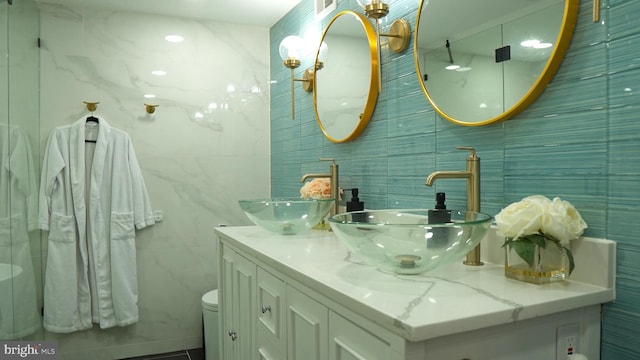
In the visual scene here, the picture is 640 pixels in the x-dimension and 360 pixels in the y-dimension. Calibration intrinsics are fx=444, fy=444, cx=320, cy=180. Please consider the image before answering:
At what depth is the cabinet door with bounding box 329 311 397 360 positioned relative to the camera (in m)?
0.81

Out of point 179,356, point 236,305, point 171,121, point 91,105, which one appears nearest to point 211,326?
point 179,356

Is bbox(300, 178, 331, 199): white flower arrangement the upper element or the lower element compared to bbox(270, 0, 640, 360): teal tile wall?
lower

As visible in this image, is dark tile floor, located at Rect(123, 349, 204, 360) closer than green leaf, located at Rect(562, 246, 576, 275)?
No

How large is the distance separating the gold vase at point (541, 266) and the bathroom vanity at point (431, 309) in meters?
0.02

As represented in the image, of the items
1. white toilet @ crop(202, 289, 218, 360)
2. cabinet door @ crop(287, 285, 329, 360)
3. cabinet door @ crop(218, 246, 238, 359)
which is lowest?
white toilet @ crop(202, 289, 218, 360)

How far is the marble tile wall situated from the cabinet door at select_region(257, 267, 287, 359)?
5.49 feet

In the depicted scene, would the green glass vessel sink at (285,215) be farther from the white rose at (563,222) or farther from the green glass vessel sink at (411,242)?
the white rose at (563,222)

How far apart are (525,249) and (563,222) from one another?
0.10m

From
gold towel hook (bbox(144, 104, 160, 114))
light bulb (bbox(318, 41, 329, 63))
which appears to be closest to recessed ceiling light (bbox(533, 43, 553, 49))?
light bulb (bbox(318, 41, 329, 63))

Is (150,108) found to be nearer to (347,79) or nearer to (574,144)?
(347,79)

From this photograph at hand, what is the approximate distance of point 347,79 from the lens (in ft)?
6.68

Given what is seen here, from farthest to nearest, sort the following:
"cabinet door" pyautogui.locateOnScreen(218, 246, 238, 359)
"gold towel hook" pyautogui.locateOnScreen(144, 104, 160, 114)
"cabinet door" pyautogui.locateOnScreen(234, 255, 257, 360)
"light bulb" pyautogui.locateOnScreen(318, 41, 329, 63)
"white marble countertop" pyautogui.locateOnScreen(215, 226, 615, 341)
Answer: "gold towel hook" pyautogui.locateOnScreen(144, 104, 160, 114) → "light bulb" pyautogui.locateOnScreen(318, 41, 329, 63) → "cabinet door" pyautogui.locateOnScreen(218, 246, 238, 359) → "cabinet door" pyautogui.locateOnScreen(234, 255, 257, 360) → "white marble countertop" pyautogui.locateOnScreen(215, 226, 615, 341)

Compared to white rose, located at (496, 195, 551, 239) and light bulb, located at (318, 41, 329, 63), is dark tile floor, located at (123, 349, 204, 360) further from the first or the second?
white rose, located at (496, 195, 551, 239)

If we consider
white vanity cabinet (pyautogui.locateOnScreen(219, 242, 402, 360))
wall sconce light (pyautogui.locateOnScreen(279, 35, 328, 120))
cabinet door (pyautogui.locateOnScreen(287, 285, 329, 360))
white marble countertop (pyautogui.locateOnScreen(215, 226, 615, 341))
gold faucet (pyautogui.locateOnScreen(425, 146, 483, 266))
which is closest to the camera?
white marble countertop (pyautogui.locateOnScreen(215, 226, 615, 341))
